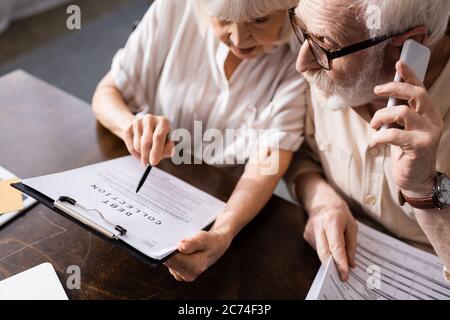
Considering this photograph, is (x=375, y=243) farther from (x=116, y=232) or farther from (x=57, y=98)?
(x=57, y=98)

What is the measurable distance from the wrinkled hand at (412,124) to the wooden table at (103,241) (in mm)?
332

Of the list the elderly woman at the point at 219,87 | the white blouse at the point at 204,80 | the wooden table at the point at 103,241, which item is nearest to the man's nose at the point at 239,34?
the elderly woman at the point at 219,87

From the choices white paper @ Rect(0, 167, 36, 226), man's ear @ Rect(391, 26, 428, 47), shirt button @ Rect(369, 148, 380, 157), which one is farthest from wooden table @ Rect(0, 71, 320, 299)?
man's ear @ Rect(391, 26, 428, 47)

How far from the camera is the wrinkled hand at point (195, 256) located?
3.24 ft

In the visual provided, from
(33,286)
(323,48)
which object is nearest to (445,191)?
(323,48)

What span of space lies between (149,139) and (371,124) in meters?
0.51

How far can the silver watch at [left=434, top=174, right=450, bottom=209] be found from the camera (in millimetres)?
989

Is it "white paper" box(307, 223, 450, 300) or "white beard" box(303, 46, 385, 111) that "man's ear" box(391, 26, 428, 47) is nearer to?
"white beard" box(303, 46, 385, 111)

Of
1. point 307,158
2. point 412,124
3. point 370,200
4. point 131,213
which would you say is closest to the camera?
point 412,124

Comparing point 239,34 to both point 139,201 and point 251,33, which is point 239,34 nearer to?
point 251,33

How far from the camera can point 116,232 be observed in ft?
3.08

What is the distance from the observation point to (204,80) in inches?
57.5

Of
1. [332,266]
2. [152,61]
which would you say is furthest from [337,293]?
[152,61]
